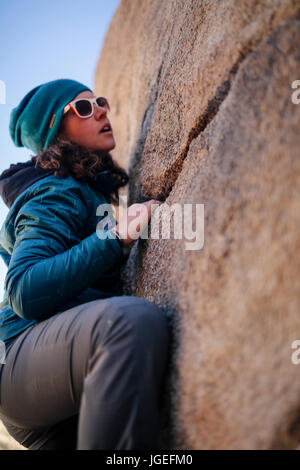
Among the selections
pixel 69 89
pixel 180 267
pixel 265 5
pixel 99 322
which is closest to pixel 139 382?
pixel 99 322

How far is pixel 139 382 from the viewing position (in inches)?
34.3

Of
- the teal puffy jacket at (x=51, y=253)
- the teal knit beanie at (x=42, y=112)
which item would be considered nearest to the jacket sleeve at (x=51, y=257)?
the teal puffy jacket at (x=51, y=253)

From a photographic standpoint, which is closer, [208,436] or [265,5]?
[208,436]

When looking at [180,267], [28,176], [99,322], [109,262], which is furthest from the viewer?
[28,176]

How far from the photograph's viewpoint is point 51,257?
48.0 inches

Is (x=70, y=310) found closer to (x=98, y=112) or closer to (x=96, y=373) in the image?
(x=96, y=373)

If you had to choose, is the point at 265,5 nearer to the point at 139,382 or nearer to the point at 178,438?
the point at 139,382

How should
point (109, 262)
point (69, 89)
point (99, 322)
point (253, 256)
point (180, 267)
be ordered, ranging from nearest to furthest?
1. point (253, 256)
2. point (99, 322)
3. point (180, 267)
4. point (109, 262)
5. point (69, 89)

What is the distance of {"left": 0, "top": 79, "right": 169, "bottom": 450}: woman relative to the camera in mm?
865

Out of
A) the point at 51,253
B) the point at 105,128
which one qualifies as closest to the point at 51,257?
the point at 51,253

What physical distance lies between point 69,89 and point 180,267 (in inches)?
50.9

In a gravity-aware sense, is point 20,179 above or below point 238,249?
above

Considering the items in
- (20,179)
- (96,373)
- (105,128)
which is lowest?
(96,373)

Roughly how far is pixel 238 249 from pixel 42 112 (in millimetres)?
1410
